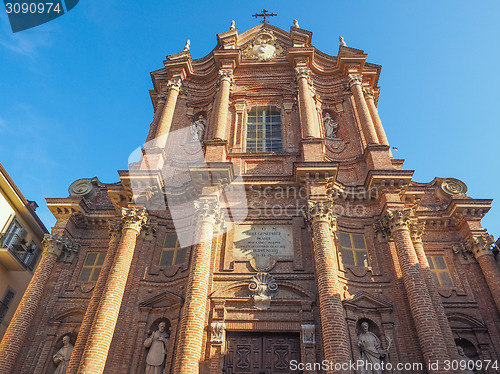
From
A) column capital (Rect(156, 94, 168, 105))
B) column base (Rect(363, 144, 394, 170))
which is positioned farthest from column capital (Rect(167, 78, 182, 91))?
column base (Rect(363, 144, 394, 170))

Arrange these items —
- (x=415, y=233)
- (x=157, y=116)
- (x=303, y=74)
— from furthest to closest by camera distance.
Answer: (x=157, y=116)
(x=303, y=74)
(x=415, y=233)

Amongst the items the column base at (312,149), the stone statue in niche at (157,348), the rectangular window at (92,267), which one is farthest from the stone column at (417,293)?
the rectangular window at (92,267)

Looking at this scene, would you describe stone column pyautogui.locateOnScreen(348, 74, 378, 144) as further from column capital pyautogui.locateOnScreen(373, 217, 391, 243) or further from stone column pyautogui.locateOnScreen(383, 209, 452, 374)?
stone column pyautogui.locateOnScreen(383, 209, 452, 374)

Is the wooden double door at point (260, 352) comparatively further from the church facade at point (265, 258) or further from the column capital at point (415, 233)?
the column capital at point (415, 233)

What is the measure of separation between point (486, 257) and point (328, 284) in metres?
8.09

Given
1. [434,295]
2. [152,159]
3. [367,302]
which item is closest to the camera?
[434,295]

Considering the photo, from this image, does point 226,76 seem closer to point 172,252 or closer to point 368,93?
point 368,93

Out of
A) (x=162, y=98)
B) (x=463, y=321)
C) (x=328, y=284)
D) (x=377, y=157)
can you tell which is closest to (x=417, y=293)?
(x=328, y=284)

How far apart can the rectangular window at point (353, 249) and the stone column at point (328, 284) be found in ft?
2.06

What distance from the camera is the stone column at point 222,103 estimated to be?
1919 centimetres

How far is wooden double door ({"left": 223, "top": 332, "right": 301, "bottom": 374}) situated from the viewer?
1288 cm

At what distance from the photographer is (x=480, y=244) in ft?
55.9

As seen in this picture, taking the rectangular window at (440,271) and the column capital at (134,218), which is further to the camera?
the rectangular window at (440,271)

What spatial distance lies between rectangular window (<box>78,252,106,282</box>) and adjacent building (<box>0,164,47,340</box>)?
4.33m
